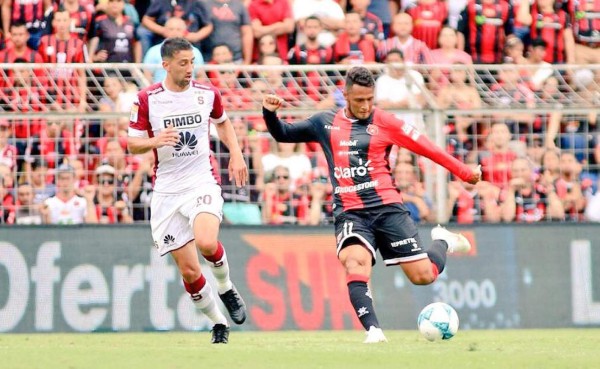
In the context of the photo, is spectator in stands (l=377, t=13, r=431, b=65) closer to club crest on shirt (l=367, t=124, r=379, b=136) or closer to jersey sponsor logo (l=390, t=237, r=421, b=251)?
club crest on shirt (l=367, t=124, r=379, b=136)

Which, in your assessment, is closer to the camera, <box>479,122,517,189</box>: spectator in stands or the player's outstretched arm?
the player's outstretched arm

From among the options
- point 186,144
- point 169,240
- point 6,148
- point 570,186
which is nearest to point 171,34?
point 6,148

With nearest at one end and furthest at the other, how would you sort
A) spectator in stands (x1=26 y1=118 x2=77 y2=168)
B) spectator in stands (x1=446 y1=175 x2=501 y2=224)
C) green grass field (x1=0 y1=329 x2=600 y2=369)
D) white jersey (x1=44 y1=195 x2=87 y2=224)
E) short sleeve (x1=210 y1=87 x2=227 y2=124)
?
green grass field (x1=0 y1=329 x2=600 y2=369) < short sleeve (x1=210 y1=87 x2=227 y2=124) < spectator in stands (x1=26 y1=118 x2=77 y2=168) < white jersey (x1=44 y1=195 x2=87 y2=224) < spectator in stands (x1=446 y1=175 x2=501 y2=224)

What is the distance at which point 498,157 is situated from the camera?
14945mm

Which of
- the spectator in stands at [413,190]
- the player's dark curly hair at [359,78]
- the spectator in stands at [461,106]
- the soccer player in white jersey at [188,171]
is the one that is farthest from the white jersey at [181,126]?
the spectator in stands at [461,106]

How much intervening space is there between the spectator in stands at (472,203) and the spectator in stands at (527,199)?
0.11m

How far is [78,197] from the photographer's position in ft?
48.4

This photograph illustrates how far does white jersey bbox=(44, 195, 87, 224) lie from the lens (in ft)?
48.5

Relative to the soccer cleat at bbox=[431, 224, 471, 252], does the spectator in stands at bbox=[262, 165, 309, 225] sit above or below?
above

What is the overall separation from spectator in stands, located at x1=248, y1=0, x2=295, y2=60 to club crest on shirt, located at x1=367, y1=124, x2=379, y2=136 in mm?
7069

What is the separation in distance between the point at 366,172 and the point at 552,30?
339 inches

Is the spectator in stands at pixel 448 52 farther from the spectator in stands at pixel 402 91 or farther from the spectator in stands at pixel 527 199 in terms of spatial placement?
the spectator in stands at pixel 527 199

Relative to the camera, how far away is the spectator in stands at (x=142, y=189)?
47.7 feet

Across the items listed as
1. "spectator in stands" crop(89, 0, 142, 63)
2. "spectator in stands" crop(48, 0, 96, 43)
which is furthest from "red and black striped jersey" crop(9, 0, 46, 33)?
"spectator in stands" crop(89, 0, 142, 63)
